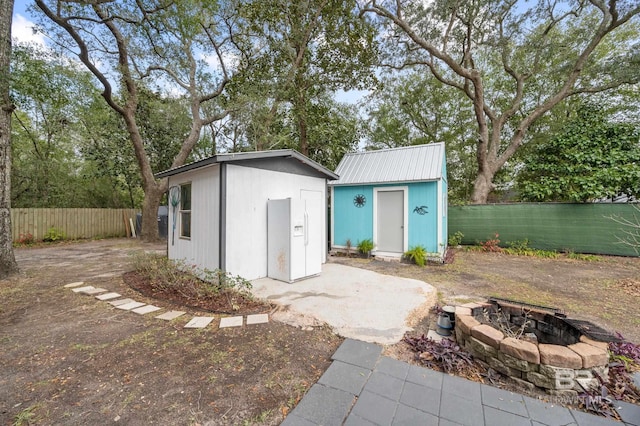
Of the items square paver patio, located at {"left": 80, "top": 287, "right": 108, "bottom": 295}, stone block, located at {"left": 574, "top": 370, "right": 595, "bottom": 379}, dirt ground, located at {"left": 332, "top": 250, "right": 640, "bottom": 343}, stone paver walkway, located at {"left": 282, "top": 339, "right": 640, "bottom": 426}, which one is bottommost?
dirt ground, located at {"left": 332, "top": 250, "right": 640, "bottom": 343}

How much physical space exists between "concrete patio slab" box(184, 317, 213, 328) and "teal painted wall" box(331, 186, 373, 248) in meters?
5.16

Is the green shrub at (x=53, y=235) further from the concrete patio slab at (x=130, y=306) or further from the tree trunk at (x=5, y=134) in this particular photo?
the concrete patio slab at (x=130, y=306)

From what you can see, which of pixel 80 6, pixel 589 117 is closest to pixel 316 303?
pixel 80 6

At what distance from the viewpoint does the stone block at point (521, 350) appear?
6.35ft

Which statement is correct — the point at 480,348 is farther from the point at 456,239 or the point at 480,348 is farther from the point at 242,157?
the point at 456,239

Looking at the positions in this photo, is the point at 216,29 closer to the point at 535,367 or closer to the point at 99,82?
the point at 99,82

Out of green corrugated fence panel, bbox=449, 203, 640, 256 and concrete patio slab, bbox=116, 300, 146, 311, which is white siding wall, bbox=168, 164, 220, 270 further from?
green corrugated fence panel, bbox=449, 203, 640, 256

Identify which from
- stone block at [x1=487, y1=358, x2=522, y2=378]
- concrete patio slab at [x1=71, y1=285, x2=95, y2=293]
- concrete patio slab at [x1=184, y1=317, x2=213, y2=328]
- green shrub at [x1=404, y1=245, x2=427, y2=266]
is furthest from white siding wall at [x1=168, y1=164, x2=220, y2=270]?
green shrub at [x1=404, y1=245, x2=427, y2=266]

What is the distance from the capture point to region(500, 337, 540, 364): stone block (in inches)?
76.2

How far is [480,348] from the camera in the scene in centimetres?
224

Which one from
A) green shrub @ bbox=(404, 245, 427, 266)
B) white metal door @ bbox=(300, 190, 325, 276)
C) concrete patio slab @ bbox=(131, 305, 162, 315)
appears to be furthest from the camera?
green shrub @ bbox=(404, 245, 427, 266)

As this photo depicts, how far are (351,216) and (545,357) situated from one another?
5975 mm

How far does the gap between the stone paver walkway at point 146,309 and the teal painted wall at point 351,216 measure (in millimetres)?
4784

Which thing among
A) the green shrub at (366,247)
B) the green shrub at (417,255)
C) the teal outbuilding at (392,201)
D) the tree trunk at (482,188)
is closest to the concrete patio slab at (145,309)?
the green shrub at (366,247)
